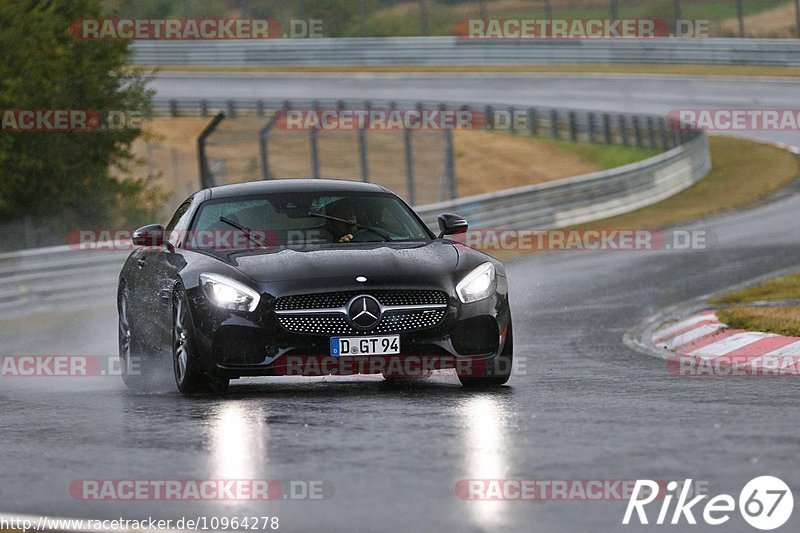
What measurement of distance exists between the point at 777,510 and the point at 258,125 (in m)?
Answer: 22.6

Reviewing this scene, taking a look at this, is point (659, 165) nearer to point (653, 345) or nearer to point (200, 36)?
point (653, 345)

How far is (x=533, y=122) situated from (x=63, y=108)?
1779 cm

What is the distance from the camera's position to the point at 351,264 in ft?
30.5

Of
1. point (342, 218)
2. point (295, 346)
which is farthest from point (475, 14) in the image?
point (295, 346)

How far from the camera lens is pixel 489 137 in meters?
41.7

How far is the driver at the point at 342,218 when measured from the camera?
10078 millimetres

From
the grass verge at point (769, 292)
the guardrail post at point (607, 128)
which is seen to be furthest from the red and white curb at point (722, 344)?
the guardrail post at point (607, 128)

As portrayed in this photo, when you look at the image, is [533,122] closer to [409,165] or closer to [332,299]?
[409,165]

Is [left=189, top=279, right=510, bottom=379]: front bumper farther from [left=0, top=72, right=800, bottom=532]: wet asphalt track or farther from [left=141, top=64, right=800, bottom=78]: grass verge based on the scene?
[left=141, top=64, right=800, bottom=78]: grass verge

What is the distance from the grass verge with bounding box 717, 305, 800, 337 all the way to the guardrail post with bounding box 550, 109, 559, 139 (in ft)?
86.8

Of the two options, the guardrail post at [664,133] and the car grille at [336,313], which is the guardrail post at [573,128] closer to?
the guardrail post at [664,133]

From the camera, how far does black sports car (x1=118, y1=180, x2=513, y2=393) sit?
9.03 metres

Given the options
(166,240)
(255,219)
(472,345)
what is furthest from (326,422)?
(166,240)

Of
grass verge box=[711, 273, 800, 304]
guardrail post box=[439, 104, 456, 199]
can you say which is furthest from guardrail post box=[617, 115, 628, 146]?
grass verge box=[711, 273, 800, 304]
